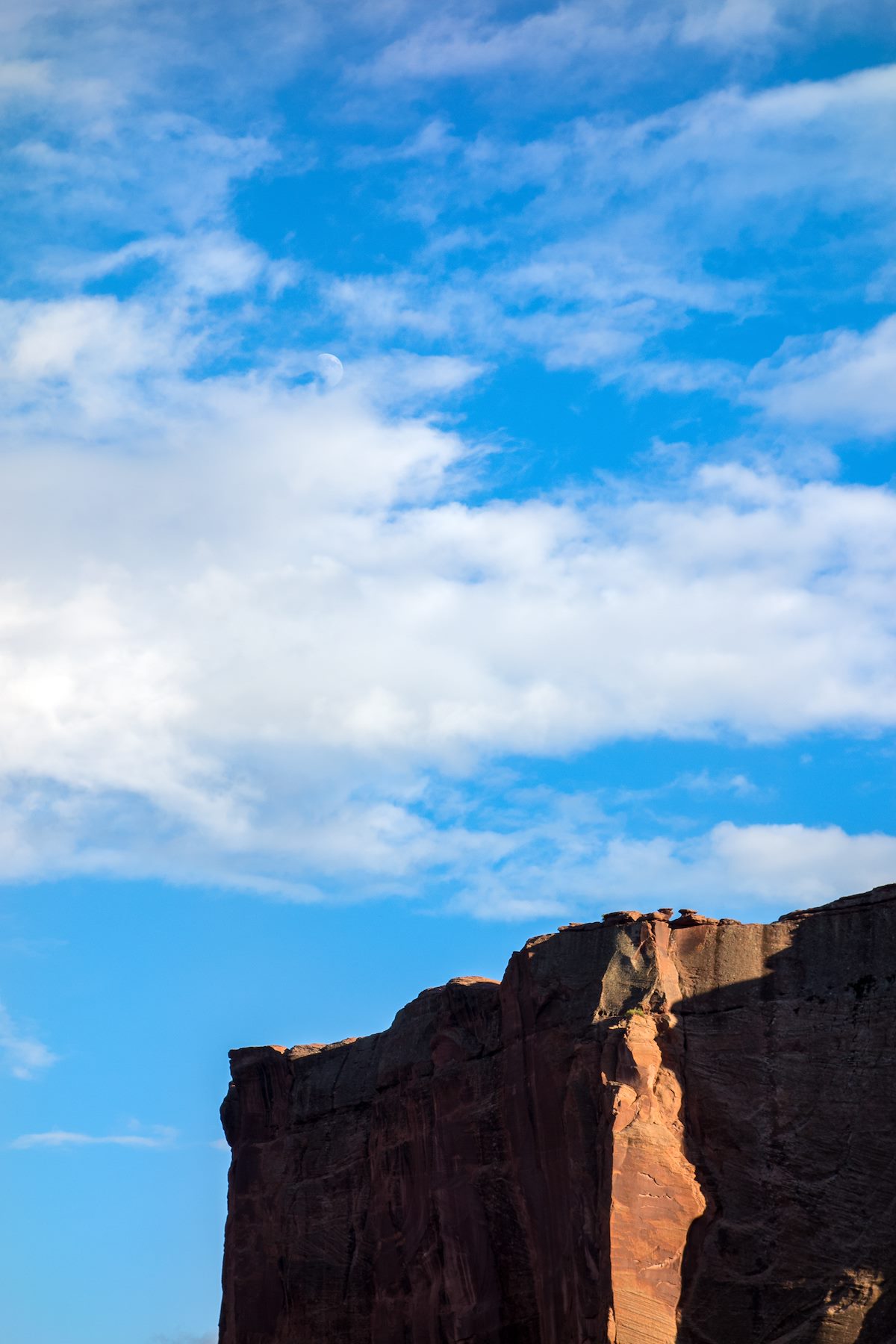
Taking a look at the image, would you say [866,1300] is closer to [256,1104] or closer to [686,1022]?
[686,1022]

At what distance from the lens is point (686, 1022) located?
6462cm

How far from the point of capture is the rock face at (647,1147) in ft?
197

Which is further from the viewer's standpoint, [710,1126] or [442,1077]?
[442,1077]

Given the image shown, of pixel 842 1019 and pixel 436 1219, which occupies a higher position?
pixel 842 1019

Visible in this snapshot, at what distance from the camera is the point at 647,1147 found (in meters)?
61.7

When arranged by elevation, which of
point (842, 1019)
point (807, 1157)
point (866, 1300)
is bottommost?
point (866, 1300)

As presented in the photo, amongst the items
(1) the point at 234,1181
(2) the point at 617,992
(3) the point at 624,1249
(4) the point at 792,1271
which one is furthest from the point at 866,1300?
(1) the point at 234,1181

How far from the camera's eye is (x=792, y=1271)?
59.9m

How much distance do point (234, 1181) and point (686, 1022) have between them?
29318 millimetres

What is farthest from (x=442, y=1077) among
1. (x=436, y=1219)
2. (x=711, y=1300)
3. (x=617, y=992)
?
(x=711, y=1300)

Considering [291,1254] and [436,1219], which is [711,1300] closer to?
[436,1219]

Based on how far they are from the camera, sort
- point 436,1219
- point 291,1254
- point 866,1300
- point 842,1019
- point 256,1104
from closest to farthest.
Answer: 1. point 866,1300
2. point 842,1019
3. point 436,1219
4. point 291,1254
5. point 256,1104

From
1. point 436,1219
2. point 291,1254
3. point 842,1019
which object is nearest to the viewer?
point 842,1019

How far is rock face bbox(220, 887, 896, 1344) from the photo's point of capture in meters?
60.0
